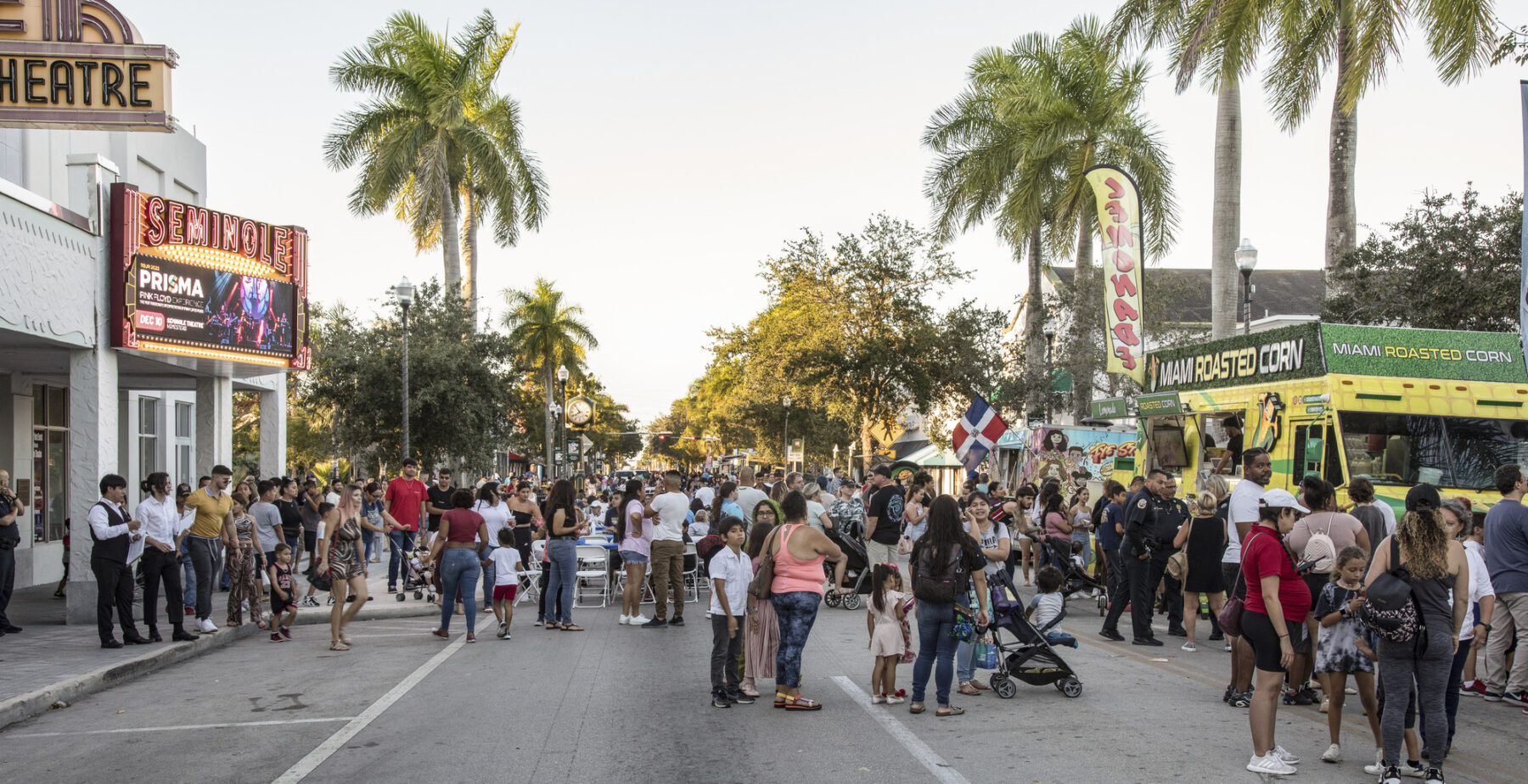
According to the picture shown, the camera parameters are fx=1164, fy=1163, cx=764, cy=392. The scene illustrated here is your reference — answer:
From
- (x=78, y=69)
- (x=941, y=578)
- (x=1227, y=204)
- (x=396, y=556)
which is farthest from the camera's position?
(x=1227, y=204)

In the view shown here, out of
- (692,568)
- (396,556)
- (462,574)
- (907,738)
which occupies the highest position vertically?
(462,574)

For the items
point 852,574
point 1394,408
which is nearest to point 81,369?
point 852,574

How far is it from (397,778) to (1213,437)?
12151 mm

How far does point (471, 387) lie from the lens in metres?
30.7

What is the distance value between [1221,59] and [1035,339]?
13627mm

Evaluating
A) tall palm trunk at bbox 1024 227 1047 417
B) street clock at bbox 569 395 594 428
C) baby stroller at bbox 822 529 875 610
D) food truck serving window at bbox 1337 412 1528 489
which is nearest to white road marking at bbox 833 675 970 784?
baby stroller at bbox 822 529 875 610

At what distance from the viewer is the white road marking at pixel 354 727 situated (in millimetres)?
6926

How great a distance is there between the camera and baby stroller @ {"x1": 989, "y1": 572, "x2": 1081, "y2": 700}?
9.10 meters

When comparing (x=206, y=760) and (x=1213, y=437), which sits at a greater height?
(x=1213, y=437)

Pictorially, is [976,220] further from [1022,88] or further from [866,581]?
[866,581]

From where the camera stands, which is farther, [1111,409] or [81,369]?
[1111,409]

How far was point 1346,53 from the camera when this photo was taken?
21672mm

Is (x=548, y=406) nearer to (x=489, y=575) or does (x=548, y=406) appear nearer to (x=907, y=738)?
(x=489, y=575)

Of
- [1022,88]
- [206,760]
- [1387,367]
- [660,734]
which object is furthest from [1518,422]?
[1022,88]
